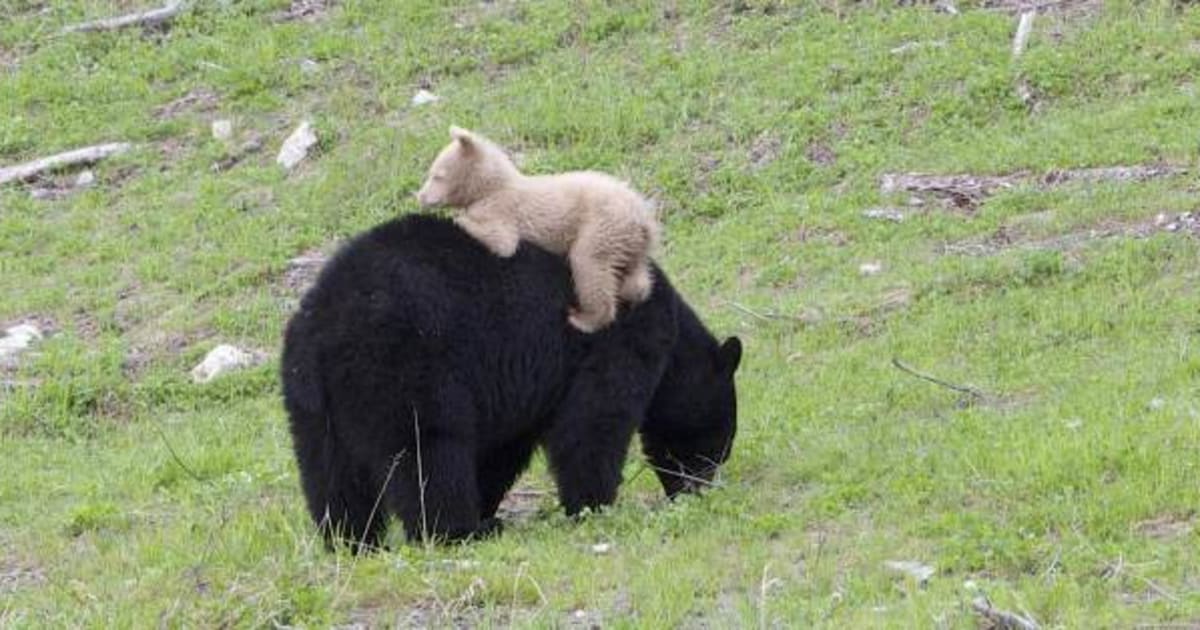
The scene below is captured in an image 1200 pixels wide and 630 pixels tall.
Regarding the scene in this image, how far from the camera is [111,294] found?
16656 millimetres

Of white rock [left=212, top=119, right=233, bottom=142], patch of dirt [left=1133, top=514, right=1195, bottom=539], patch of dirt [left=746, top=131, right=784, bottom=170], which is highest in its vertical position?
patch of dirt [left=1133, top=514, right=1195, bottom=539]

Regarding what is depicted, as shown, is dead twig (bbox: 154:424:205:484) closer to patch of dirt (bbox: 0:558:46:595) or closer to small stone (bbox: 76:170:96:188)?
patch of dirt (bbox: 0:558:46:595)

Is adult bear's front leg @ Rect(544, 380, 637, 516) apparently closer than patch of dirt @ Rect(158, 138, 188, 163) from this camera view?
Yes

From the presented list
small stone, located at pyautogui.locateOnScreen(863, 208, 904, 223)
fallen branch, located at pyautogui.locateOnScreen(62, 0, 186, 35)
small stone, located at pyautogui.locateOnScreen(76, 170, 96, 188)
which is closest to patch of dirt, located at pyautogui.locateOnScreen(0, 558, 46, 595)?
small stone, located at pyautogui.locateOnScreen(863, 208, 904, 223)

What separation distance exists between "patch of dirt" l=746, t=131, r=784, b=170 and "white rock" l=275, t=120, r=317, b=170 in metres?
4.19

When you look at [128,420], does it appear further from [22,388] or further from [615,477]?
[615,477]

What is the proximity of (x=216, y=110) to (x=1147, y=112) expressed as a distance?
28.9ft

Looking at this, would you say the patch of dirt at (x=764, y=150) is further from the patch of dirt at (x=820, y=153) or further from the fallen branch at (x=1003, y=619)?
the fallen branch at (x=1003, y=619)

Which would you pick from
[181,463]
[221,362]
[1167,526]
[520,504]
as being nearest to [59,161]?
[221,362]

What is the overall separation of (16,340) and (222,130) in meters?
4.24

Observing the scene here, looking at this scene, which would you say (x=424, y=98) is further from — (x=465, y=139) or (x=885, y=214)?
(x=465, y=139)

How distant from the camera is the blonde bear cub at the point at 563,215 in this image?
9.98 meters

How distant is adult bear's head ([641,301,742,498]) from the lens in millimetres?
10867

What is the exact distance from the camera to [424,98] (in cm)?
1920
